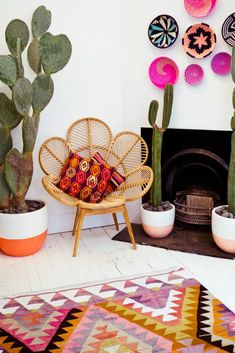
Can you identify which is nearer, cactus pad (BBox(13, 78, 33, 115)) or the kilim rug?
the kilim rug

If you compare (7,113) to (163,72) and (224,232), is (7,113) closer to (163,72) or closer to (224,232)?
(163,72)

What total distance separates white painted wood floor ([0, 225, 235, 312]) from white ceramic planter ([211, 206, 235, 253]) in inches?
4.5

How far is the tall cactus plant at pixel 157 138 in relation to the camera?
3104mm

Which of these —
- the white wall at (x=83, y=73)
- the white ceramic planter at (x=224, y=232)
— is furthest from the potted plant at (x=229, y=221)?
the white wall at (x=83, y=73)

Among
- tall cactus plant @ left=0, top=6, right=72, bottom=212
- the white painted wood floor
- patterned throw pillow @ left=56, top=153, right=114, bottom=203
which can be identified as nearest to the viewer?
the white painted wood floor

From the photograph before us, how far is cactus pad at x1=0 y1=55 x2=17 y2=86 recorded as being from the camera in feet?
8.84

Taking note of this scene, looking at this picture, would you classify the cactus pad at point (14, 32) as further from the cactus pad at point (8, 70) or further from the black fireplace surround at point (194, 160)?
the black fireplace surround at point (194, 160)

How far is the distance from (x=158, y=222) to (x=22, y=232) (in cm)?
104

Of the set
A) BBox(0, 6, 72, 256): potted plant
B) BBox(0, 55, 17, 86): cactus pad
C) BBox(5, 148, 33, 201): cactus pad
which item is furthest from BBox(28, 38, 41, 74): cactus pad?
BBox(5, 148, 33, 201): cactus pad

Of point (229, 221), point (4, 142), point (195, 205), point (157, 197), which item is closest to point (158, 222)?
point (157, 197)

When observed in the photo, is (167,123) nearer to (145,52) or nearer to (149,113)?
(149,113)

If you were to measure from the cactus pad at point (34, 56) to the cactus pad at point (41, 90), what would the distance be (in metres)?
0.08

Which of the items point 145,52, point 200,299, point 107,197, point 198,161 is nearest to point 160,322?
point 200,299

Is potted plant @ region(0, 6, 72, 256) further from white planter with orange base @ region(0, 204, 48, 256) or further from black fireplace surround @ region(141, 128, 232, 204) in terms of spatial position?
black fireplace surround @ region(141, 128, 232, 204)
